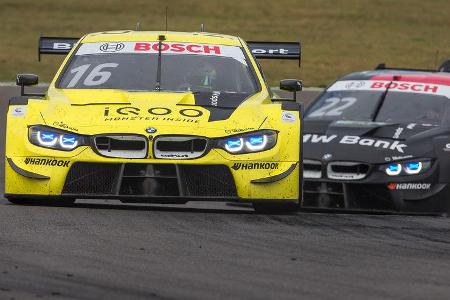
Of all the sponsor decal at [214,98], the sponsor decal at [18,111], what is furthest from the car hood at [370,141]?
the sponsor decal at [18,111]

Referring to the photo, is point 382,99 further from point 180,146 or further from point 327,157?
point 180,146

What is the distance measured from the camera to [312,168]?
42.4ft

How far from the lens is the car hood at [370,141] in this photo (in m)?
12.8

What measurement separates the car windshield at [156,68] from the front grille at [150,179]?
49.7 inches

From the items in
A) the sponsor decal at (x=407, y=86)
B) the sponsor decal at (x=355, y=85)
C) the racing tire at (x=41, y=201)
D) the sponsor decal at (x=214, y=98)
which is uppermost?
the sponsor decal at (x=214, y=98)

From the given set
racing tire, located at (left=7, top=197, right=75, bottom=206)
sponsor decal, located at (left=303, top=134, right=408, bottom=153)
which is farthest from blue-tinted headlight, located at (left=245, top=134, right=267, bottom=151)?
sponsor decal, located at (left=303, top=134, right=408, bottom=153)

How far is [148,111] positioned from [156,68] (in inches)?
47.0

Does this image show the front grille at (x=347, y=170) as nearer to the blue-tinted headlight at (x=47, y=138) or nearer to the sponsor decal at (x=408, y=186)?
the sponsor decal at (x=408, y=186)

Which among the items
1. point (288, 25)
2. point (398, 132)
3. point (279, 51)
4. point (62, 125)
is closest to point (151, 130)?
point (62, 125)

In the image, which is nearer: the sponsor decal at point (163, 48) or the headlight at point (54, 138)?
the headlight at point (54, 138)

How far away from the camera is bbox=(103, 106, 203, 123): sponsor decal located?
10.8m

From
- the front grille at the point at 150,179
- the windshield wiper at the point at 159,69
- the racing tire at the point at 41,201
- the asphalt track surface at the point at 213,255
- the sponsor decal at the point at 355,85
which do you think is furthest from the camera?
the sponsor decal at the point at 355,85

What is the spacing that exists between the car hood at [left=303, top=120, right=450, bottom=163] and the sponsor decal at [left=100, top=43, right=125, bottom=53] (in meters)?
1.79

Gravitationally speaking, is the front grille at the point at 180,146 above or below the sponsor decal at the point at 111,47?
below
